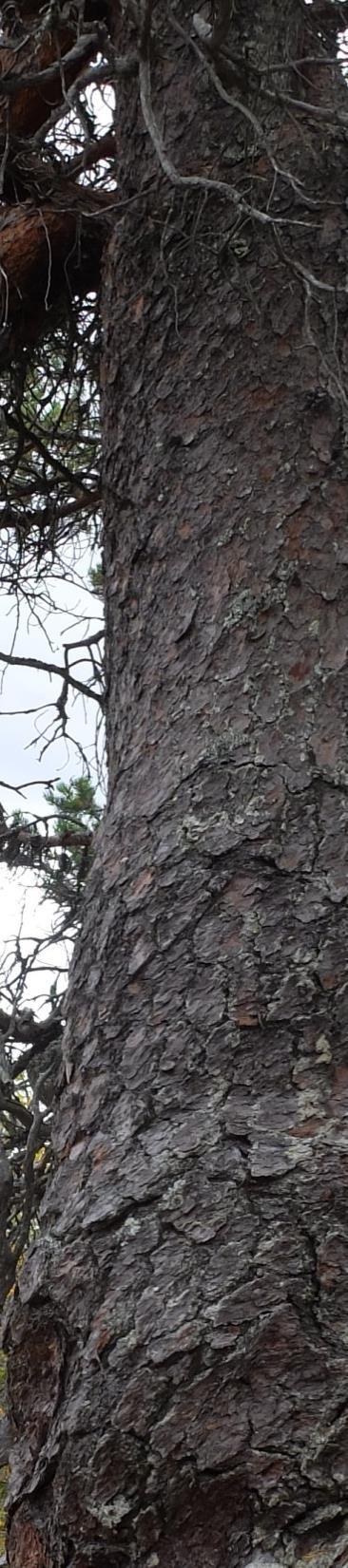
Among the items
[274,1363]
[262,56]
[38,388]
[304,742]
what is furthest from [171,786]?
[38,388]

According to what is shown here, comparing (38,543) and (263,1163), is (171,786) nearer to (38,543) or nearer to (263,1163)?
(263,1163)

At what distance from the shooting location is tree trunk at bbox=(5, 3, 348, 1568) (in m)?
1.28

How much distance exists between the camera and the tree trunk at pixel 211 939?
4.20ft

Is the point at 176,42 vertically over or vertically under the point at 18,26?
under

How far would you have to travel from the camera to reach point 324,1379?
1266 mm

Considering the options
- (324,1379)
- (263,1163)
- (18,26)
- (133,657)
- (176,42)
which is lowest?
(324,1379)

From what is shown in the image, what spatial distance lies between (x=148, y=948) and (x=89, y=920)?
162 millimetres

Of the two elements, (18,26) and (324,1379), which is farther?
(18,26)

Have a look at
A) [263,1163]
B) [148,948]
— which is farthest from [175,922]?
[263,1163]

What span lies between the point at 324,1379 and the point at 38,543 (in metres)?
2.40

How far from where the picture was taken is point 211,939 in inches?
59.9

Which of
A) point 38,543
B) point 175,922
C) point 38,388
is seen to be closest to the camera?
point 175,922

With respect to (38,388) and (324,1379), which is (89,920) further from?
(38,388)

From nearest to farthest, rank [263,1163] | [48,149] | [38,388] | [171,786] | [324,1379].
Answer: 1. [324,1379]
2. [263,1163]
3. [171,786]
4. [48,149]
5. [38,388]
